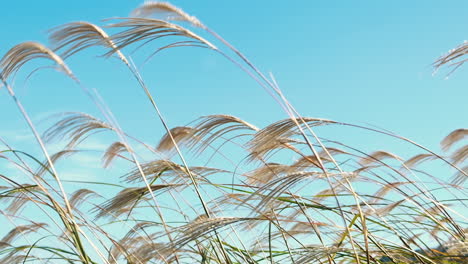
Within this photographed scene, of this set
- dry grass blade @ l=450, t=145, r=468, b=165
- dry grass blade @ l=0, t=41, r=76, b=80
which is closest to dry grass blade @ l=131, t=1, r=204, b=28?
dry grass blade @ l=0, t=41, r=76, b=80

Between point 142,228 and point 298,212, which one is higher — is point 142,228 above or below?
above

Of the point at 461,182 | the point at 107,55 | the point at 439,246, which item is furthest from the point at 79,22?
the point at 461,182

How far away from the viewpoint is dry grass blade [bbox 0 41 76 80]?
1.85 meters

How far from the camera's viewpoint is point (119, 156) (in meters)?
2.84

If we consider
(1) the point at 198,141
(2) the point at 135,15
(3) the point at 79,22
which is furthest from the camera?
(1) the point at 198,141

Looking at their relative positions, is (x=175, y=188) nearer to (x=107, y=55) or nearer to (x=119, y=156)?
(x=119, y=156)

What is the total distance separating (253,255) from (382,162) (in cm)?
74

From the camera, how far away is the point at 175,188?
8.73 feet

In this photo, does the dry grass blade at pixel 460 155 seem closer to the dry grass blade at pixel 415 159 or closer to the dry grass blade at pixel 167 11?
the dry grass blade at pixel 415 159

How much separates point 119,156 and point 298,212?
102 cm

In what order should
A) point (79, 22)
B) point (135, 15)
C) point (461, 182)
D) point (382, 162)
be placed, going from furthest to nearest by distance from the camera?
point (461, 182) < point (382, 162) < point (79, 22) < point (135, 15)

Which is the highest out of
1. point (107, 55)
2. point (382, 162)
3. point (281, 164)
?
point (107, 55)

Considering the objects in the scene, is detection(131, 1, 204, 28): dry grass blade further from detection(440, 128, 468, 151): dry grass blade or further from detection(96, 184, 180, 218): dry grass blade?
detection(440, 128, 468, 151): dry grass blade

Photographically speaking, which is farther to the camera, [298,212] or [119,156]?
[119,156]
